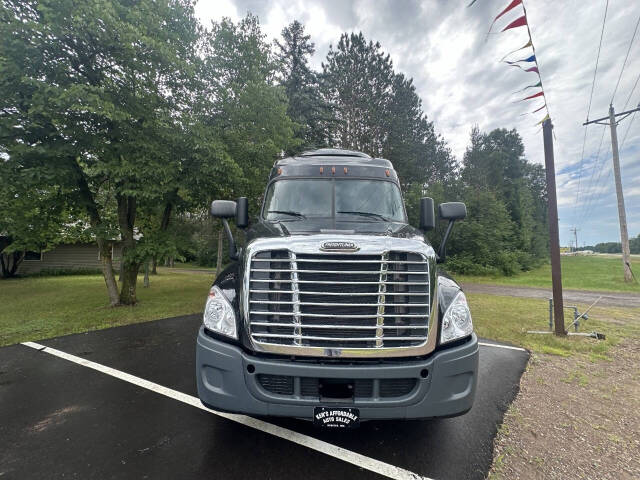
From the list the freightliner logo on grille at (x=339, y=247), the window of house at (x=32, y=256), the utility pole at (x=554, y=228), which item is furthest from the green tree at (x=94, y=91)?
the window of house at (x=32, y=256)

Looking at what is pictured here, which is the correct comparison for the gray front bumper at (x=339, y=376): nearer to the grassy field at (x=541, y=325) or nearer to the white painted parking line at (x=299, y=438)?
the white painted parking line at (x=299, y=438)

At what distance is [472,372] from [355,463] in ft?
3.92

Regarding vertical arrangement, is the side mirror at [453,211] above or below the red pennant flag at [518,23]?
below

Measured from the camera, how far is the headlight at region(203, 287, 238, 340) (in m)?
2.44

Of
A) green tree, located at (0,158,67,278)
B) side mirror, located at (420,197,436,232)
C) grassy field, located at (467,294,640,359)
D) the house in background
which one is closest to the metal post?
grassy field, located at (467,294,640,359)

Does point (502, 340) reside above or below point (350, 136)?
below

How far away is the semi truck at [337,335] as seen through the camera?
223 cm

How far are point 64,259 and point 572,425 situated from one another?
28382 mm

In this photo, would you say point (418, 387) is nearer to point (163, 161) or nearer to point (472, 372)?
point (472, 372)

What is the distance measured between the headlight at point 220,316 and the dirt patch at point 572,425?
2.35 metres

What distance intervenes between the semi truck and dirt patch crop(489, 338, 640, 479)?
2.88 feet

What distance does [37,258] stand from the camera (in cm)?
2077

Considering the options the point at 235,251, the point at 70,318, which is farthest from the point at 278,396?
the point at 70,318

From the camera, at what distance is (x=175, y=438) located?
8.87 feet
